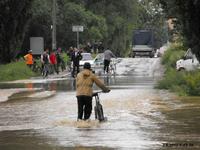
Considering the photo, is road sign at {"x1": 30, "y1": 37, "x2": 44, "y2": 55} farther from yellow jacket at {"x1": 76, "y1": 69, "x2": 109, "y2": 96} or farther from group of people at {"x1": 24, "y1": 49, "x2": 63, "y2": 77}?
yellow jacket at {"x1": 76, "y1": 69, "x2": 109, "y2": 96}

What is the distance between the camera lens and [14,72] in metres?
39.8

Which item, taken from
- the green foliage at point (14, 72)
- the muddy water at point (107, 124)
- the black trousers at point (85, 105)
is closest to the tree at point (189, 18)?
the muddy water at point (107, 124)

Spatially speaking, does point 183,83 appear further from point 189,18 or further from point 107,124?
point 107,124

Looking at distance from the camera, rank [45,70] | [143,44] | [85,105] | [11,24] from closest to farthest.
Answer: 1. [85,105]
2. [45,70]
3. [11,24]
4. [143,44]

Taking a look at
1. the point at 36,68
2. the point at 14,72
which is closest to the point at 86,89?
the point at 14,72

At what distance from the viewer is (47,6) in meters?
61.2

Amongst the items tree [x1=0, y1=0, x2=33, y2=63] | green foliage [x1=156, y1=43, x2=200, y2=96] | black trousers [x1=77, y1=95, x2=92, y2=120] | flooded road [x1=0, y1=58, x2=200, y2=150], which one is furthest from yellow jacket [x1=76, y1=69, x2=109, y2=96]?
tree [x1=0, y1=0, x2=33, y2=63]

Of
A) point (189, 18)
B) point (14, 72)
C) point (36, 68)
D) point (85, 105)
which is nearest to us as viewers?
point (85, 105)

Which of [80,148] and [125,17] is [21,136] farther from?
[125,17]

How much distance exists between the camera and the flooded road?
13.5 m

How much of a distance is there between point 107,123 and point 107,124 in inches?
8.6

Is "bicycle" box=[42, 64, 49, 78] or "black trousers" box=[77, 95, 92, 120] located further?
"bicycle" box=[42, 64, 49, 78]

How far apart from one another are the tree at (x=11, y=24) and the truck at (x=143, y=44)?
35129 mm

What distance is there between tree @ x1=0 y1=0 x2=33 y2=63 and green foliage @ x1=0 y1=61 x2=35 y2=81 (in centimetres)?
126
